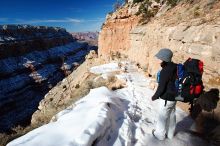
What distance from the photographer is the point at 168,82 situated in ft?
15.7

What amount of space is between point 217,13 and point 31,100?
48546 mm

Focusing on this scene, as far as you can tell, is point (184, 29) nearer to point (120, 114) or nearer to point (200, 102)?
point (200, 102)

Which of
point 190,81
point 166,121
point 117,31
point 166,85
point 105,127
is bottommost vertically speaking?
point 105,127

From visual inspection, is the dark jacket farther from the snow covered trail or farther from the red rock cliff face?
the red rock cliff face

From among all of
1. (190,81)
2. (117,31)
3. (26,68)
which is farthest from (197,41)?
(26,68)

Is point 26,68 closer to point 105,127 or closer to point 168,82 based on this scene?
point 105,127

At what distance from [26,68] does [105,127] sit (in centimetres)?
6940

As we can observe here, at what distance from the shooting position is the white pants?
16.4ft

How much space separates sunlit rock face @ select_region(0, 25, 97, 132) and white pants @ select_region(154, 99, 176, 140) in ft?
107

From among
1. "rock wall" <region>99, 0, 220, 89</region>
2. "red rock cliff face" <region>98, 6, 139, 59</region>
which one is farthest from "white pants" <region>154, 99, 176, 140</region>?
"red rock cliff face" <region>98, 6, 139, 59</region>

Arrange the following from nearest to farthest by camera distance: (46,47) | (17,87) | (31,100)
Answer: (31,100) < (17,87) < (46,47)

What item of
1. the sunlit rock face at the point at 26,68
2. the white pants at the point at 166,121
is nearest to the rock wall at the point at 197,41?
the white pants at the point at 166,121

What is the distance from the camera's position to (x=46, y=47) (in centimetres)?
9512

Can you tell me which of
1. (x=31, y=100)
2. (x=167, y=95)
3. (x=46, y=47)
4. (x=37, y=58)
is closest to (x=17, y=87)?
(x=31, y=100)
